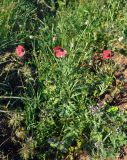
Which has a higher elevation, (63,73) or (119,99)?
(63,73)

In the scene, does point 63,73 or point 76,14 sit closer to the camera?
→ point 63,73

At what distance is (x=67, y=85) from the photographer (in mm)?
3582

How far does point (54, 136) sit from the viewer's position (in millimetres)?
3488

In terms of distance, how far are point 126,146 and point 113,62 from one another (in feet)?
3.21

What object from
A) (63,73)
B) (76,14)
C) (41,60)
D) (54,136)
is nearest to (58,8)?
(76,14)

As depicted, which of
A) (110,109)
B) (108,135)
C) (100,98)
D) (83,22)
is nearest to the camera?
(108,135)

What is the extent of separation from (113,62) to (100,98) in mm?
452

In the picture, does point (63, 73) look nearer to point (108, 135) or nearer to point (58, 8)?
point (108, 135)

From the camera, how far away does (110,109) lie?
360cm

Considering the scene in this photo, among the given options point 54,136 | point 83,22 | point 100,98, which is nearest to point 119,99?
point 100,98

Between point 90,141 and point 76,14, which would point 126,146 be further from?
point 76,14

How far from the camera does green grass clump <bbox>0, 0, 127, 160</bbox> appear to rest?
134 inches

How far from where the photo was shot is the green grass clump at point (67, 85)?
3393 mm

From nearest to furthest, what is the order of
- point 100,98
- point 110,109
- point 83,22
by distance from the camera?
point 110,109 → point 100,98 → point 83,22
